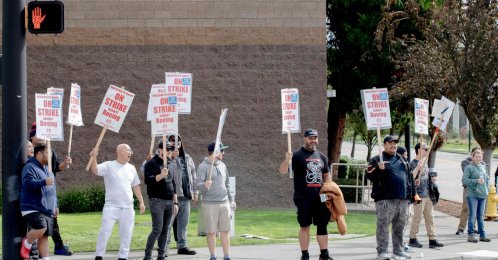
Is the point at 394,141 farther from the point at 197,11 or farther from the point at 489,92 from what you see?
the point at 197,11

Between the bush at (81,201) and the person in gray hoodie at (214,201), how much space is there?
398 inches

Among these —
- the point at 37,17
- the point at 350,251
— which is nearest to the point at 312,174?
the point at 350,251

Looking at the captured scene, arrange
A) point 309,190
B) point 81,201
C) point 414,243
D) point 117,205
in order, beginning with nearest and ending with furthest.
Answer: point 117,205
point 309,190
point 414,243
point 81,201

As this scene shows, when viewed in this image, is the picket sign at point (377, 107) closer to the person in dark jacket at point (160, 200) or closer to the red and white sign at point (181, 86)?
the red and white sign at point (181, 86)

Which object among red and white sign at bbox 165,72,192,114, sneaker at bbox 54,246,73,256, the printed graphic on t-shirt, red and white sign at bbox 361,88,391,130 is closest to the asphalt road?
red and white sign at bbox 361,88,391,130

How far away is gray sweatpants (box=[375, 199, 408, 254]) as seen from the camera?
1374cm

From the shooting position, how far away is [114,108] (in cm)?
1302

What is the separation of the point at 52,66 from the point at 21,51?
12.4 metres

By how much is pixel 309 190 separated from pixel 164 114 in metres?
2.41

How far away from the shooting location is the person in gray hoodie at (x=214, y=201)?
42.5ft

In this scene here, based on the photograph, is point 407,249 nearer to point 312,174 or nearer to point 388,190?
point 388,190

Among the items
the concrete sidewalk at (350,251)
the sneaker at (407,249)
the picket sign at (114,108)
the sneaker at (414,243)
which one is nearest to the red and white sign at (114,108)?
the picket sign at (114,108)

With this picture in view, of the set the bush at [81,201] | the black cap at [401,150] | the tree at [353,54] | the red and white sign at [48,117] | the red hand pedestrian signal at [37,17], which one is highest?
the tree at [353,54]

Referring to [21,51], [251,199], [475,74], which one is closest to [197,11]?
[251,199]
